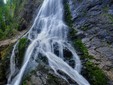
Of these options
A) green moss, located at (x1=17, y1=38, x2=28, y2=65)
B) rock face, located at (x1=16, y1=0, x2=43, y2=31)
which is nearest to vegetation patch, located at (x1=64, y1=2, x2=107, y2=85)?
green moss, located at (x1=17, y1=38, x2=28, y2=65)

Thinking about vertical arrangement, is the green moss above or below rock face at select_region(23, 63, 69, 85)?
above

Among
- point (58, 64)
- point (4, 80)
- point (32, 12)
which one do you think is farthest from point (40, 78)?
point (32, 12)

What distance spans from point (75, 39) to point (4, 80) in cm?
393

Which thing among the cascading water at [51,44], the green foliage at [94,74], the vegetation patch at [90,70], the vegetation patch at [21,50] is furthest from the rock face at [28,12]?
the green foliage at [94,74]

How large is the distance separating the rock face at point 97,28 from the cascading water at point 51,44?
828mm

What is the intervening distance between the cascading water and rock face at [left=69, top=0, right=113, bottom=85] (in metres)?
0.83

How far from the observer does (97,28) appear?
1088 cm

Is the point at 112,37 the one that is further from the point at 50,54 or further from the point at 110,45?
the point at 50,54

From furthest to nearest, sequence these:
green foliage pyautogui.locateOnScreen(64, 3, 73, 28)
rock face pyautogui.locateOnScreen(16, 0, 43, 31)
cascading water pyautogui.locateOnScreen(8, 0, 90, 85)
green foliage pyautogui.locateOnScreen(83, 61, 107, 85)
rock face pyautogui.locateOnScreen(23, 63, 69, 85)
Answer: rock face pyautogui.locateOnScreen(16, 0, 43, 31) → green foliage pyautogui.locateOnScreen(64, 3, 73, 28) → cascading water pyautogui.locateOnScreen(8, 0, 90, 85) → green foliage pyautogui.locateOnScreen(83, 61, 107, 85) → rock face pyautogui.locateOnScreen(23, 63, 69, 85)

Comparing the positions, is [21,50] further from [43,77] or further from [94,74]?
[94,74]

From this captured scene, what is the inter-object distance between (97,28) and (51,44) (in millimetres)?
2379

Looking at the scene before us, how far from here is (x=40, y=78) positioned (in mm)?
8539

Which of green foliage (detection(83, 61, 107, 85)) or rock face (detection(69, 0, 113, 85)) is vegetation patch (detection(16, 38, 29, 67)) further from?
green foliage (detection(83, 61, 107, 85))

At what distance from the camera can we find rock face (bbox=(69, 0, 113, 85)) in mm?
9406
